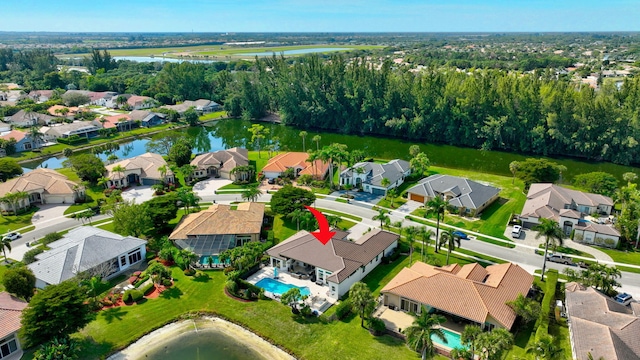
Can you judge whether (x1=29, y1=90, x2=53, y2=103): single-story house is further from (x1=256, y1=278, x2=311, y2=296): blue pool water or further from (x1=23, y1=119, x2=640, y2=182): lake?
(x1=256, y1=278, x2=311, y2=296): blue pool water

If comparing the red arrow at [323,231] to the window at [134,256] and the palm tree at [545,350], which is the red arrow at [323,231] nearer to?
the window at [134,256]

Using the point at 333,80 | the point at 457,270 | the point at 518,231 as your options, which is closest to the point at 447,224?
the point at 518,231

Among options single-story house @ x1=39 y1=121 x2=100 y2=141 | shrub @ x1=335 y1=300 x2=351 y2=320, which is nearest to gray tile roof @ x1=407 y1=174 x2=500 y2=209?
shrub @ x1=335 y1=300 x2=351 y2=320

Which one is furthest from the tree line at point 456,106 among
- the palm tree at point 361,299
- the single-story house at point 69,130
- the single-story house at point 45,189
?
the palm tree at point 361,299

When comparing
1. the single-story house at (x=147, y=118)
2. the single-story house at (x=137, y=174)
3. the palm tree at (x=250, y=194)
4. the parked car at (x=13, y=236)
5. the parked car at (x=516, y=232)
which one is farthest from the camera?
the single-story house at (x=147, y=118)

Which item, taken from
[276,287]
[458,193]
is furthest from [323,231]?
[458,193]

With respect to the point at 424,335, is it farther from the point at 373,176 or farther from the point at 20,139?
the point at 20,139
